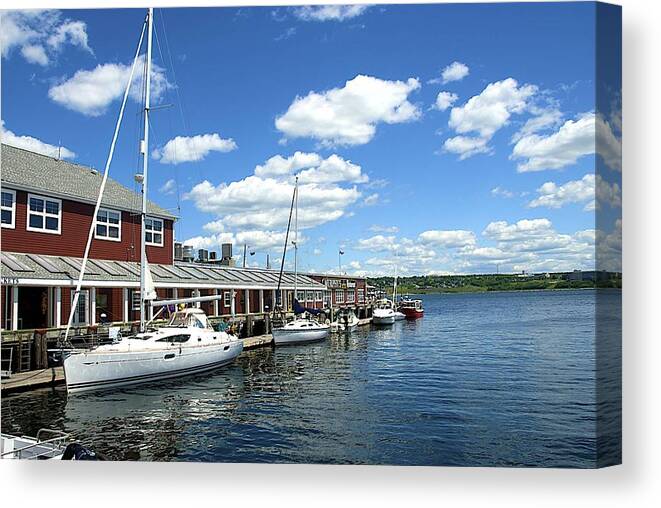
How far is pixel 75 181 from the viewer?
749 inches

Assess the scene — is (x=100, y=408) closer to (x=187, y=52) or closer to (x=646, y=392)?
(x=187, y=52)

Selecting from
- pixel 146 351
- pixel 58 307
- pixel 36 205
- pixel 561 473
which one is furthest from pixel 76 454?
pixel 36 205

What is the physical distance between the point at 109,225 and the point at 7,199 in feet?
12.7

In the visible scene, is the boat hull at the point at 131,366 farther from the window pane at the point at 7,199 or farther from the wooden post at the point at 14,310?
the window pane at the point at 7,199

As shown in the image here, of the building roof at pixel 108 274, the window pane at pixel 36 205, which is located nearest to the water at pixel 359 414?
the building roof at pixel 108 274

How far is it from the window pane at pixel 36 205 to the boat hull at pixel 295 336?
10436 mm

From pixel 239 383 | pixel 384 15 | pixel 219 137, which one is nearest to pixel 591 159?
pixel 384 15

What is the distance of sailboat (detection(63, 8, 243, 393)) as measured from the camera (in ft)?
41.8

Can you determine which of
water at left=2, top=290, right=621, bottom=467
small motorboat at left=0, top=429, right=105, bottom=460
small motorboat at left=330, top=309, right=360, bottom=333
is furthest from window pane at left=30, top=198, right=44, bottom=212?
small motorboat at left=330, top=309, right=360, bottom=333

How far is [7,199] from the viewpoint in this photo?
15.8 metres

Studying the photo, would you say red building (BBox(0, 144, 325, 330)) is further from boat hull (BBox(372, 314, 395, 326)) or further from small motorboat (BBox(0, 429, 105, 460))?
boat hull (BBox(372, 314, 395, 326))

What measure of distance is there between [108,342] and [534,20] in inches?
457

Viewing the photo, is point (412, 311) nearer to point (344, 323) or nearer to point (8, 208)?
point (344, 323)

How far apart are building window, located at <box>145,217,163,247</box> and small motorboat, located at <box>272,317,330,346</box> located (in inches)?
235
